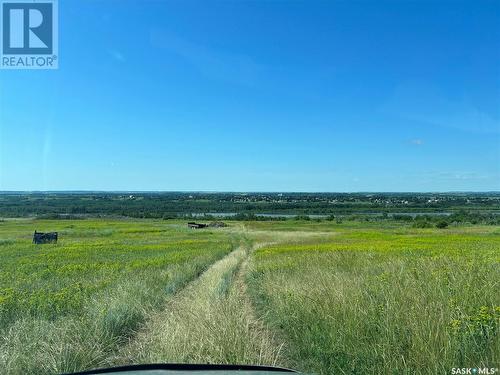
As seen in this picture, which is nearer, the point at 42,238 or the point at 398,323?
the point at 398,323

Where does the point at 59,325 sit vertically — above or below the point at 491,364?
below

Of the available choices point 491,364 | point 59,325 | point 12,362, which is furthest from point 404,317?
point 59,325

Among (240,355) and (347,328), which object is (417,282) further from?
(240,355)

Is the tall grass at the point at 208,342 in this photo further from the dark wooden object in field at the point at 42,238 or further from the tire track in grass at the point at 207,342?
the dark wooden object in field at the point at 42,238

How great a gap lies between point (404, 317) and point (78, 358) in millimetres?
4294

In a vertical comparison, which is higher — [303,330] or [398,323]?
[398,323]

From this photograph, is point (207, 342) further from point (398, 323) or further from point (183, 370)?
point (398, 323)

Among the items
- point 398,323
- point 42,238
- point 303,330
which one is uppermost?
point 398,323

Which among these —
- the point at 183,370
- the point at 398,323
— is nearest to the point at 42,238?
the point at 398,323

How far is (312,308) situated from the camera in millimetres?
6957

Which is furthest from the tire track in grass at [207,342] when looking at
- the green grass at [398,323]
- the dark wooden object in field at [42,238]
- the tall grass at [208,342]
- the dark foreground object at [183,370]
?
the dark wooden object in field at [42,238]

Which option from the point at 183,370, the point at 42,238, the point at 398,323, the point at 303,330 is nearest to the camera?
the point at 183,370

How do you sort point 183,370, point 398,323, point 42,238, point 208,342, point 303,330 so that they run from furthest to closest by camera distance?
point 42,238 → point 303,330 → point 208,342 → point 398,323 → point 183,370

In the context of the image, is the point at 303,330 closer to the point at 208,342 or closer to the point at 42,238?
the point at 208,342
